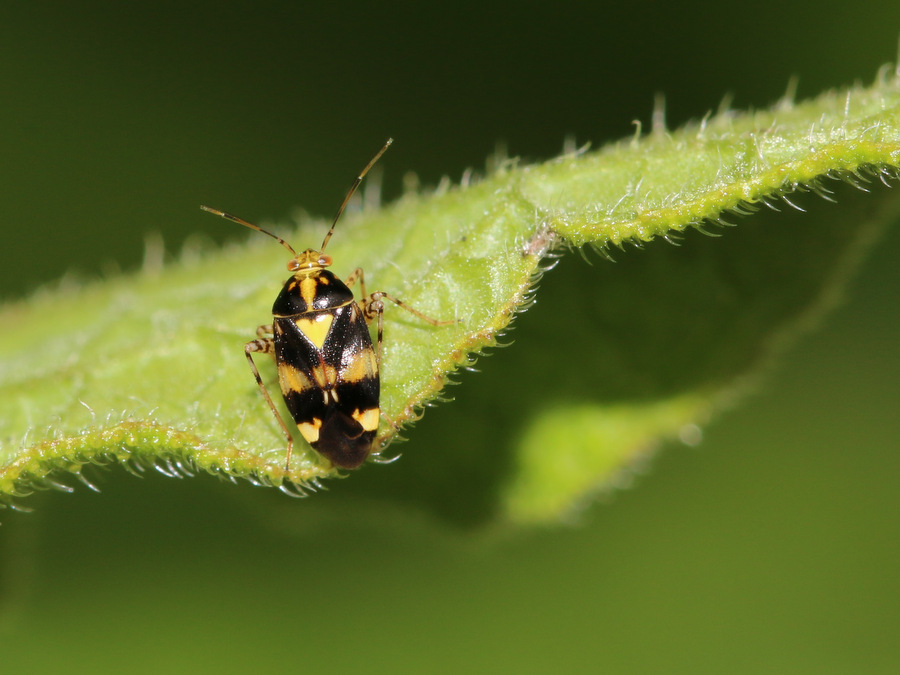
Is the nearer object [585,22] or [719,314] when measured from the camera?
[719,314]

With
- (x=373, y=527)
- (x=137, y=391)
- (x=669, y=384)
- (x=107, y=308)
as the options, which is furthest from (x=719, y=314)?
(x=107, y=308)

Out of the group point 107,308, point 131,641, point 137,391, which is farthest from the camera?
point 131,641

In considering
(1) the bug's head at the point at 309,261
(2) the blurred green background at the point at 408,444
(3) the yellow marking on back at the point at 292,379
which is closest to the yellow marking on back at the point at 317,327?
(3) the yellow marking on back at the point at 292,379

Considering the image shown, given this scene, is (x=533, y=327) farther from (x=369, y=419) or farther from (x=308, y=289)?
(x=308, y=289)

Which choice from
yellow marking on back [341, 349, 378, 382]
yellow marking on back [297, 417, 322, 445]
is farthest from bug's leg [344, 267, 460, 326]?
yellow marking on back [297, 417, 322, 445]

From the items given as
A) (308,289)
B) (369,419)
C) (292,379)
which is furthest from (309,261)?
(369,419)

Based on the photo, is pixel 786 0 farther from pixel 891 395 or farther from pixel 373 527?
pixel 373 527
